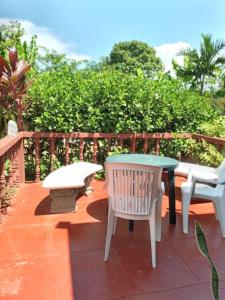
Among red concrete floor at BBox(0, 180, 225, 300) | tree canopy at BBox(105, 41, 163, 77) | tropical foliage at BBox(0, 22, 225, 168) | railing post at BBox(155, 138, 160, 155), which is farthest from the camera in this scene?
tree canopy at BBox(105, 41, 163, 77)

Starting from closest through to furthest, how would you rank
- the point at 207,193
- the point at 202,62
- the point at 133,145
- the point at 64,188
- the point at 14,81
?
the point at 207,193 < the point at 64,188 < the point at 14,81 < the point at 133,145 < the point at 202,62

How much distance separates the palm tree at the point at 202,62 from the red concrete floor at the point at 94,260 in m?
9.15

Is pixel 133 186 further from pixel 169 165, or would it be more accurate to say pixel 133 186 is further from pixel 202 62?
pixel 202 62

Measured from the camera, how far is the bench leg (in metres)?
3.42

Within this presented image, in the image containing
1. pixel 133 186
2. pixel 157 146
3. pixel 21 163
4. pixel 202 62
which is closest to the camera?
pixel 133 186

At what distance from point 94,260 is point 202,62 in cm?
1059

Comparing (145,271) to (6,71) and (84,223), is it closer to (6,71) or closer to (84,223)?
(84,223)

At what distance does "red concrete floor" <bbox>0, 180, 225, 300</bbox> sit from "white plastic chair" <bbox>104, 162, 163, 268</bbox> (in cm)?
19

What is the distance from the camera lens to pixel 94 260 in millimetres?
2402

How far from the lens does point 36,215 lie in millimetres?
3371

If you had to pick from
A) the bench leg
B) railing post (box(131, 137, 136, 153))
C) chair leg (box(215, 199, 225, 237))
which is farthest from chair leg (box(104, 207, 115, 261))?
railing post (box(131, 137, 136, 153))

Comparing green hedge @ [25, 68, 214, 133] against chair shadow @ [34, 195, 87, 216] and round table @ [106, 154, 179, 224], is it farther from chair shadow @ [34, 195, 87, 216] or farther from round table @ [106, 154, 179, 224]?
round table @ [106, 154, 179, 224]

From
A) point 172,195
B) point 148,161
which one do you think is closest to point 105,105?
point 148,161

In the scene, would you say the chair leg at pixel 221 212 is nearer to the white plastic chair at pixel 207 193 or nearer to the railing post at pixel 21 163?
the white plastic chair at pixel 207 193
